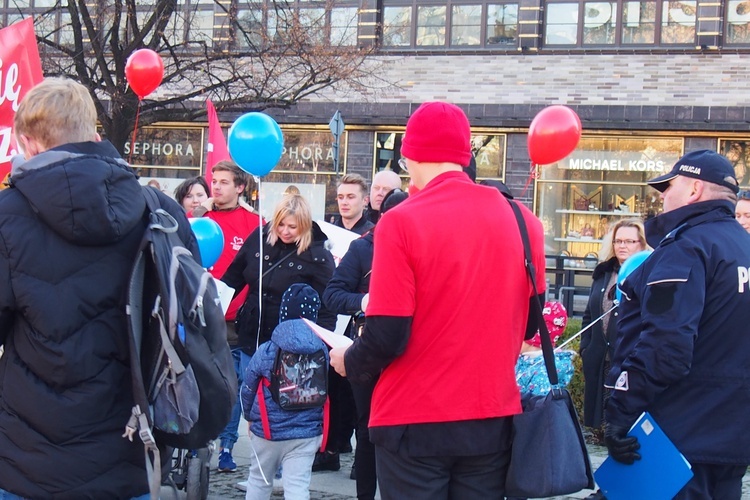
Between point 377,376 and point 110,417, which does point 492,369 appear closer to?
point 377,376

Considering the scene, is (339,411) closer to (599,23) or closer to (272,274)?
(272,274)

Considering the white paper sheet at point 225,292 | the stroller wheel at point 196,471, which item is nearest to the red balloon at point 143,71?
the white paper sheet at point 225,292

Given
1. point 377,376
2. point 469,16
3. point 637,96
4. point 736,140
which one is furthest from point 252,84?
point 377,376

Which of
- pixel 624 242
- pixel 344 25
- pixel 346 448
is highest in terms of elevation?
pixel 344 25

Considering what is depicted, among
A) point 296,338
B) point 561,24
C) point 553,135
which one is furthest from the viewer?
point 561,24

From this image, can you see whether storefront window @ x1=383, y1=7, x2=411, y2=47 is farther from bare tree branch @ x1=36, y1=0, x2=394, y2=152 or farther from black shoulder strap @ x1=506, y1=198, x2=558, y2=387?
black shoulder strap @ x1=506, y1=198, x2=558, y2=387

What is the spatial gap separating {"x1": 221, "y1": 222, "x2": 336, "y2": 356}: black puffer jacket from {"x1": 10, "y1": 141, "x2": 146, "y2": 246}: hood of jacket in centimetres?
331

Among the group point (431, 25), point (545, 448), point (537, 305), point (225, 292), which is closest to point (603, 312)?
point (225, 292)

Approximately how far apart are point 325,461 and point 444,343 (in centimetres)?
371

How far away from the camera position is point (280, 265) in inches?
240

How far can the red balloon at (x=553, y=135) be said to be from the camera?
26.0 ft

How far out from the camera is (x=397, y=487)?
3082 millimetres

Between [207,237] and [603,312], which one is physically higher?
[207,237]

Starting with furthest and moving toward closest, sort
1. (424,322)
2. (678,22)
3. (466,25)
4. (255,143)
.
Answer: (466,25) → (678,22) → (255,143) → (424,322)
